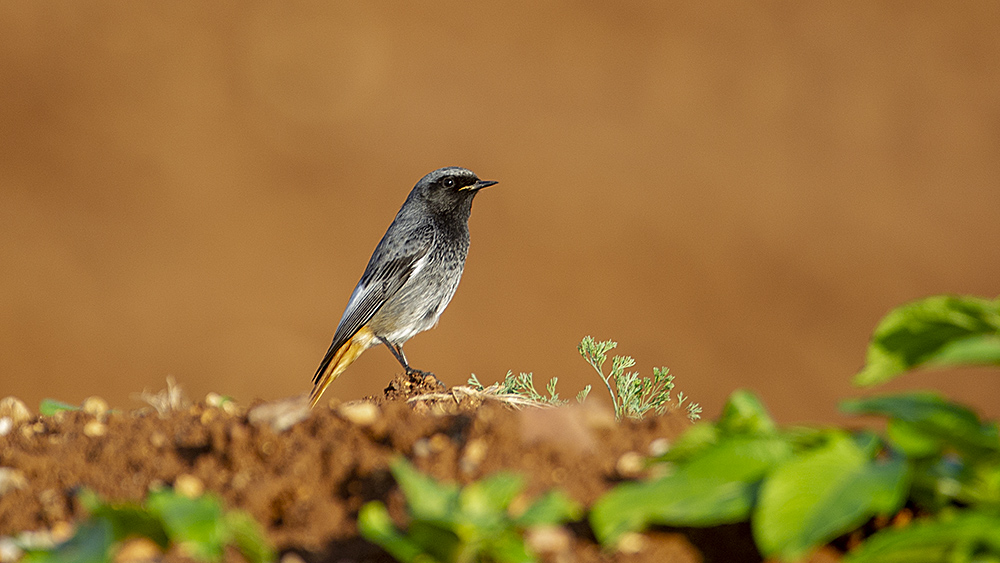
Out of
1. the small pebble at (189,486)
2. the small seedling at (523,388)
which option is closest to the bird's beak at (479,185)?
the small seedling at (523,388)

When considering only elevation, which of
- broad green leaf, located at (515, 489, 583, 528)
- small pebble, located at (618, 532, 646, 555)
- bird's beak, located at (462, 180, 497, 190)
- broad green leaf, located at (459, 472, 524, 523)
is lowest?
small pebble, located at (618, 532, 646, 555)

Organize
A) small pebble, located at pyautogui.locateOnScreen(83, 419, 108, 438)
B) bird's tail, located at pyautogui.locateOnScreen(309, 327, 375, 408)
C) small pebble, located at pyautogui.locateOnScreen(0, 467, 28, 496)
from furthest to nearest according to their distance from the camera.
Answer: bird's tail, located at pyautogui.locateOnScreen(309, 327, 375, 408) → small pebble, located at pyautogui.locateOnScreen(83, 419, 108, 438) → small pebble, located at pyautogui.locateOnScreen(0, 467, 28, 496)

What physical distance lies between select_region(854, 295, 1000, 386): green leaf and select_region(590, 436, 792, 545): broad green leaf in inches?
13.0

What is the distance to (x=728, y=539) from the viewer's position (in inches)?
69.0

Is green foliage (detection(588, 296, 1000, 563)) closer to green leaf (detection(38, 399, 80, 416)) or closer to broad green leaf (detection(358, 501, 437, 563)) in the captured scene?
broad green leaf (detection(358, 501, 437, 563))

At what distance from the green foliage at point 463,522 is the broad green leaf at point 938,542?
1.78 ft

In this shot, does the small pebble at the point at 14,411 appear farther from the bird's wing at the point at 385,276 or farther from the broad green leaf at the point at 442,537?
the bird's wing at the point at 385,276

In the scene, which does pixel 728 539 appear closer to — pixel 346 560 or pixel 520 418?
pixel 520 418

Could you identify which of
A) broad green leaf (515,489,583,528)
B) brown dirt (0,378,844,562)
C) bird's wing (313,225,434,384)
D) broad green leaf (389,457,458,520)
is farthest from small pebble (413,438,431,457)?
bird's wing (313,225,434,384)

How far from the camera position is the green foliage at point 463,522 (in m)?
1.46

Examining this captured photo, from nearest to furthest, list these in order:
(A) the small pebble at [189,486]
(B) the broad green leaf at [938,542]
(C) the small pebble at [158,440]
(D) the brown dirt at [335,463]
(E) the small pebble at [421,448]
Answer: (B) the broad green leaf at [938,542] → (D) the brown dirt at [335,463] → (A) the small pebble at [189,486] → (E) the small pebble at [421,448] → (C) the small pebble at [158,440]

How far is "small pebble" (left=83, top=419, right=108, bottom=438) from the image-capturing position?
97.9 inches

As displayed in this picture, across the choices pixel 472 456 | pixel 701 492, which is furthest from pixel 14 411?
pixel 701 492

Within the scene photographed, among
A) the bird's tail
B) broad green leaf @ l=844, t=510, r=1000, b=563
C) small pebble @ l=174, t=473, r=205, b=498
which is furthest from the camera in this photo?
the bird's tail
